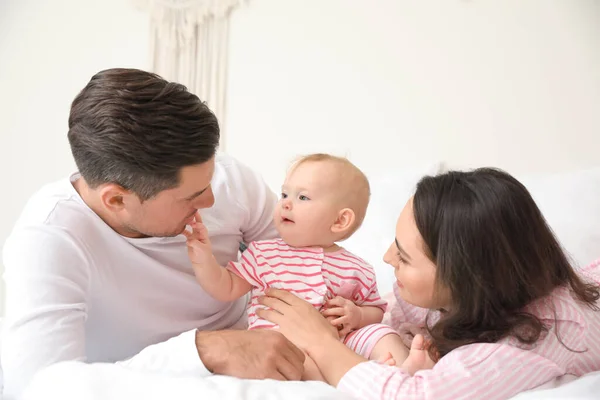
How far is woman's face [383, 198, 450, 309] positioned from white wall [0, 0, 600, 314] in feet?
3.81

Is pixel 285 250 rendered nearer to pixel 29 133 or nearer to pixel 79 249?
pixel 79 249

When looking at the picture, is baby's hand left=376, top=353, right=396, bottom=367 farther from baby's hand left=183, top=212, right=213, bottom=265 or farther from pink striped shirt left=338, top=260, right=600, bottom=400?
baby's hand left=183, top=212, right=213, bottom=265

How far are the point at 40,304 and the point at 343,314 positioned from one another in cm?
64

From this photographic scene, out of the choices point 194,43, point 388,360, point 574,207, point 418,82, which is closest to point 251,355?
point 388,360

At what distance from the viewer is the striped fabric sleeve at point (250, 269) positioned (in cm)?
151

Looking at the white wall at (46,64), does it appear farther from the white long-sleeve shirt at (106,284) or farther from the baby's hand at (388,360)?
the baby's hand at (388,360)

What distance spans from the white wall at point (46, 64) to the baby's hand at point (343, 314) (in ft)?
5.85

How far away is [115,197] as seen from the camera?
1.39 m

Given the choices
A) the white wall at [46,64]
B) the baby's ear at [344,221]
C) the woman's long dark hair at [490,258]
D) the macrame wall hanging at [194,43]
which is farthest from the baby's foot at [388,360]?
the white wall at [46,64]

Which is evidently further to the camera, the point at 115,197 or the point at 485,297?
the point at 115,197

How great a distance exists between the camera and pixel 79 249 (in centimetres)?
138

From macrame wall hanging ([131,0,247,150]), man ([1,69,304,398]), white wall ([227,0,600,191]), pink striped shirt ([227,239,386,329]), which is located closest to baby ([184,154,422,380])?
pink striped shirt ([227,239,386,329])

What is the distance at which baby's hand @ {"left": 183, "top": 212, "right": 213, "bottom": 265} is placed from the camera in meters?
1.46

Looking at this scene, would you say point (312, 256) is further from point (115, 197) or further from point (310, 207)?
point (115, 197)
